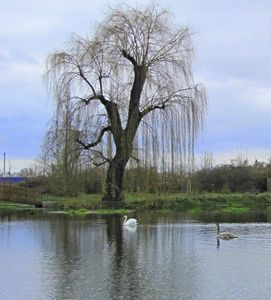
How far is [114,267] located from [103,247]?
14.0 ft

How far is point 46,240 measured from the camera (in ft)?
74.2

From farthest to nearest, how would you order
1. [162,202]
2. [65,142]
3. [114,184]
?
[162,202]
[114,184]
[65,142]

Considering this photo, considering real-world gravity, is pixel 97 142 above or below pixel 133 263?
above

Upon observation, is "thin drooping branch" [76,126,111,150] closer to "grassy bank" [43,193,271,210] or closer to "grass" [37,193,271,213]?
"grass" [37,193,271,213]

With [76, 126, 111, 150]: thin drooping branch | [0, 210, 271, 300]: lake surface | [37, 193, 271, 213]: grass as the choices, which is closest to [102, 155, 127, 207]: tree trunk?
[37, 193, 271, 213]: grass

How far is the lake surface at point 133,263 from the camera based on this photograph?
13008 millimetres

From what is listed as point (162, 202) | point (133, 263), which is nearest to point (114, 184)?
point (162, 202)

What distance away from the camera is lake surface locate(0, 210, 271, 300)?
1301 centimetres

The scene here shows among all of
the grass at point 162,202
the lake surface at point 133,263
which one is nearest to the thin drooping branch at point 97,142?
the grass at point 162,202

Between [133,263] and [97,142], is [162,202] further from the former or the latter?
[133,263]

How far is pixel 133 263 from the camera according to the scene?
1669cm

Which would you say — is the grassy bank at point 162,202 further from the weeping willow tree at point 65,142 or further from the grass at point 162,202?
the weeping willow tree at point 65,142

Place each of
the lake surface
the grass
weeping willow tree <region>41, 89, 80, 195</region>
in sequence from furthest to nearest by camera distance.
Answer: the grass, weeping willow tree <region>41, 89, 80, 195</region>, the lake surface

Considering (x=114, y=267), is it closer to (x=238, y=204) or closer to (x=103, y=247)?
(x=103, y=247)
